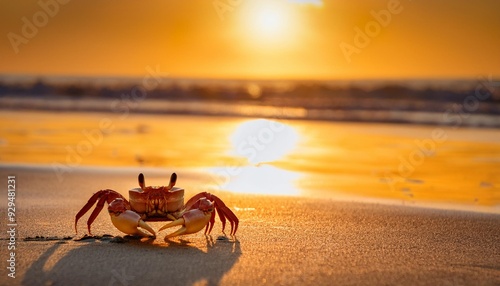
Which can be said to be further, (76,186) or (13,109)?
(13,109)

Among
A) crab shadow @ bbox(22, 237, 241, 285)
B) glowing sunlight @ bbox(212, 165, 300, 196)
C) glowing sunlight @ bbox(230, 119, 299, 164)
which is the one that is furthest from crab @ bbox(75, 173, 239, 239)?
glowing sunlight @ bbox(230, 119, 299, 164)

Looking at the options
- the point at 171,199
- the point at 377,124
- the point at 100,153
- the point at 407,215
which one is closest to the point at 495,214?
the point at 407,215

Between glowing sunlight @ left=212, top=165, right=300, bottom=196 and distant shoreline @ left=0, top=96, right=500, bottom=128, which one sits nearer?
glowing sunlight @ left=212, top=165, right=300, bottom=196

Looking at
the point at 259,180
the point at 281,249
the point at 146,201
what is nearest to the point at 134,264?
the point at 146,201

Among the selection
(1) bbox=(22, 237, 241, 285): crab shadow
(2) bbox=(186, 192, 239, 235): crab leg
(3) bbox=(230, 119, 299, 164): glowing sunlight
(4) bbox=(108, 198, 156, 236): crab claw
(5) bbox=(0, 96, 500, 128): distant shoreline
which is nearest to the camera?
(1) bbox=(22, 237, 241, 285): crab shadow

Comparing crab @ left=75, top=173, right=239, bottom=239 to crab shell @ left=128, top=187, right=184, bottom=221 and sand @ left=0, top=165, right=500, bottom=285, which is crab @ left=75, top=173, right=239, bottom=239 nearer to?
crab shell @ left=128, top=187, right=184, bottom=221

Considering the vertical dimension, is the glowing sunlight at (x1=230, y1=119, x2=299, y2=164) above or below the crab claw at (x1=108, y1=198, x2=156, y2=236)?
above

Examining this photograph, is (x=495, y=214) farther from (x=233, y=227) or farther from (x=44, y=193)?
(x=44, y=193)
